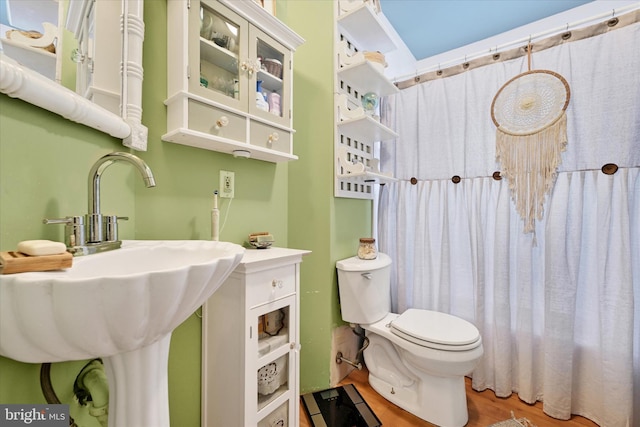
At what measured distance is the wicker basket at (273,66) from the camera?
112 cm

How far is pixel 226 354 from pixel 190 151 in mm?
776

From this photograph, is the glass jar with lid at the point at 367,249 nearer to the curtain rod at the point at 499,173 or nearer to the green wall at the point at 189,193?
the green wall at the point at 189,193

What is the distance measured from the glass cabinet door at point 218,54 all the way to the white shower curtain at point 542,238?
1.21 meters

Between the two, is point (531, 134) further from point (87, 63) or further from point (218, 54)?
point (87, 63)

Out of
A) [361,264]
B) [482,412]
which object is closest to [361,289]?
[361,264]

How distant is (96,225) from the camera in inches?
24.4

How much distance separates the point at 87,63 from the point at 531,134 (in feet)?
6.35

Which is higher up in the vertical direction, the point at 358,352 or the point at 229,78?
the point at 229,78

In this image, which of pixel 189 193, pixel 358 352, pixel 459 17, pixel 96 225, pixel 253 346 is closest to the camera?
pixel 96 225

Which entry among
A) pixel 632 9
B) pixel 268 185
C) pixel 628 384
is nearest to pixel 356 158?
pixel 268 185

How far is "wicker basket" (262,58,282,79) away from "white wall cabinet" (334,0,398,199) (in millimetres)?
411

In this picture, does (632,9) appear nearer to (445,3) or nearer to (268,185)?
(445,3)

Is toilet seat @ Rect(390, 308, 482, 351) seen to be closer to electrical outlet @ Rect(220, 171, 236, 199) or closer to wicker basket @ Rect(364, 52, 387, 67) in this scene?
electrical outlet @ Rect(220, 171, 236, 199)

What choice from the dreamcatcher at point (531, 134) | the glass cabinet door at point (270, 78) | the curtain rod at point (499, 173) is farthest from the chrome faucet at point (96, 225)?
the dreamcatcher at point (531, 134)
